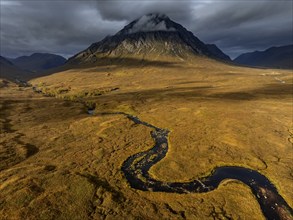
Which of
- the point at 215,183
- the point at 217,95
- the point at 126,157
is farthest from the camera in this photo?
the point at 217,95

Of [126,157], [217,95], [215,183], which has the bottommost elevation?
[217,95]

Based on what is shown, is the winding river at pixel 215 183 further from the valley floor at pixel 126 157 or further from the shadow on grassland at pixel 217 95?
the shadow on grassland at pixel 217 95

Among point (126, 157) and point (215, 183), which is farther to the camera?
point (126, 157)

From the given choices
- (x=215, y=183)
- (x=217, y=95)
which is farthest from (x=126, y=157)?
(x=217, y=95)

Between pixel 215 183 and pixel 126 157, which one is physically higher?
pixel 215 183

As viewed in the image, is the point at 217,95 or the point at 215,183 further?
the point at 217,95

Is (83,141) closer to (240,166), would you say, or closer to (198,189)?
(198,189)

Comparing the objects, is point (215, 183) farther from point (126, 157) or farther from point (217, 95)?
point (217, 95)

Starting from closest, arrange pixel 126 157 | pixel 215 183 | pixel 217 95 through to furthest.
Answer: pixel 215 183
pixel 126 157
pixel 217 95

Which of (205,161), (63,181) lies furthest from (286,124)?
(63,181)

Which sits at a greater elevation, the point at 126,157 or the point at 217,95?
the point at 126,157
